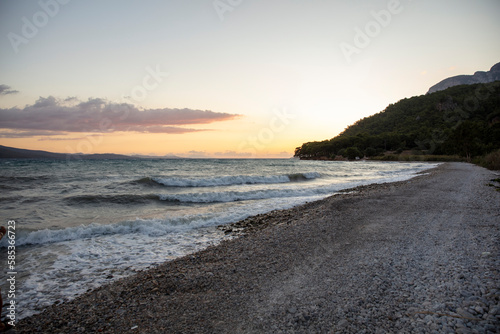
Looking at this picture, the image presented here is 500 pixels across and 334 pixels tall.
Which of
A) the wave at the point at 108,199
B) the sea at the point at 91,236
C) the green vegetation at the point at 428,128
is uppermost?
the green vegetation at the point at 428,128

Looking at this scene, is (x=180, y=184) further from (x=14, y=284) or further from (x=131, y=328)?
(x=131, y=328)

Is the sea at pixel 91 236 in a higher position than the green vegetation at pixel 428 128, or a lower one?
lower

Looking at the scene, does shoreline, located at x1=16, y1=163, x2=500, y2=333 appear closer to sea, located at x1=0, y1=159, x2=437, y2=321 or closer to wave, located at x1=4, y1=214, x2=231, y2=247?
sea, located at x1=0, y1=159, x2=437, y2=321

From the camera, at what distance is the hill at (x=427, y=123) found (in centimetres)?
8288

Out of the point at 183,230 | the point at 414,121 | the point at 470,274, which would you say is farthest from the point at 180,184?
the point at 414,121

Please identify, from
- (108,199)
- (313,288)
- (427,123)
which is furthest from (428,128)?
(313,288)

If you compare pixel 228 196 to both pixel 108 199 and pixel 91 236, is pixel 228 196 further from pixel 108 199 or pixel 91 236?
pixel 91 236

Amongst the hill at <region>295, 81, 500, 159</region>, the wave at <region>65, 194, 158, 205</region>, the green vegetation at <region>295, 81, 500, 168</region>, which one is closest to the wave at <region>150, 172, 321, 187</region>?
the wave at <region>65, 194, 158, 205</region>

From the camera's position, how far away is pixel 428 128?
96.6 metres

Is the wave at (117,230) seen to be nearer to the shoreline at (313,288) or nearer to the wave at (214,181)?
the shoreline at (313,288)

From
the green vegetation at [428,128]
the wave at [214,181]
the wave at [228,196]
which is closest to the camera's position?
the wave at [228,196]

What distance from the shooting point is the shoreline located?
3.10 m

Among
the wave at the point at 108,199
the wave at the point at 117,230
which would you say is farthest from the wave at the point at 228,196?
the wave at the point at 117,230

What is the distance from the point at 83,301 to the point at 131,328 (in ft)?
5.42
